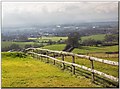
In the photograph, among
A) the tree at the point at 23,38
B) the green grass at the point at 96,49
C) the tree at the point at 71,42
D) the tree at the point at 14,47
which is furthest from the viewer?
the green grass at the point at 96,49

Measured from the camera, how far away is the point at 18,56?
623 inches

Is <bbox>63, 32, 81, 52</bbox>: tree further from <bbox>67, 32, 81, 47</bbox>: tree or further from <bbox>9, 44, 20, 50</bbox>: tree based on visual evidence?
<bbox>9, 44, 20, 50</bbox>: tree

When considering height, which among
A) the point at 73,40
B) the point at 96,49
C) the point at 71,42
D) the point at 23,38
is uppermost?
the point at 23,38

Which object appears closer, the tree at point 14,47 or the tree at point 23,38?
the tree at point 23,38

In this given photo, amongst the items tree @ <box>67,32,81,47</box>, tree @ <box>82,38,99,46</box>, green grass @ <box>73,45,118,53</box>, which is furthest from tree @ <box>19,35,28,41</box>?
tree @ <box>82,38,99,46</box>

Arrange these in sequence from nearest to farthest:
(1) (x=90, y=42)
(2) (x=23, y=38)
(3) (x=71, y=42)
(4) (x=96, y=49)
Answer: (2) (x=23, y=38)
(3) (x=71, y=42)
(4) (x=96, y=49)
(1) (x=90, y=42)

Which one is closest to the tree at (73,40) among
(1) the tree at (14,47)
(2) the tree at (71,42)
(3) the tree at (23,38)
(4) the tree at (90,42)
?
(2) the tree at (71,42)

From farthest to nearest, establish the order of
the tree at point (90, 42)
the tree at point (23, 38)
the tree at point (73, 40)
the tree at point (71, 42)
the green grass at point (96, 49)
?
the tree at point (90, 42), the green grass at point (96, 49), the tree at point (73, 40), the tree at point (71, 42), the tree at point (23, 38)

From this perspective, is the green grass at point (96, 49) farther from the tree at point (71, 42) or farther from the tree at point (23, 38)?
the tree at point (23, 38)

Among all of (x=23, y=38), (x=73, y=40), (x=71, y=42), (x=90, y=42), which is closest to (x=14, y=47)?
(x=23, y=38)

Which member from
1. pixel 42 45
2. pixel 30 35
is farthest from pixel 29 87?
pixel 42 45

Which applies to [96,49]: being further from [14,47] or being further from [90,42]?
[14,47]

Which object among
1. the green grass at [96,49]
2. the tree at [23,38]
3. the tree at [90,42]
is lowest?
the green grass at [96,49]

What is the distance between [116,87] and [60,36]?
1652 centimetres
